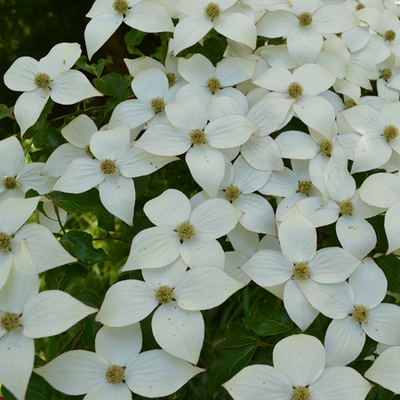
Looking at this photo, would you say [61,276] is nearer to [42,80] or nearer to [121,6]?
[42,80]

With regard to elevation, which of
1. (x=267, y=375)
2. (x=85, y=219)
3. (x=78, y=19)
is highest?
(x=78, y=19)

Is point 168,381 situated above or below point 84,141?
below

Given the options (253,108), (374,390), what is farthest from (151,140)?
(374,390)

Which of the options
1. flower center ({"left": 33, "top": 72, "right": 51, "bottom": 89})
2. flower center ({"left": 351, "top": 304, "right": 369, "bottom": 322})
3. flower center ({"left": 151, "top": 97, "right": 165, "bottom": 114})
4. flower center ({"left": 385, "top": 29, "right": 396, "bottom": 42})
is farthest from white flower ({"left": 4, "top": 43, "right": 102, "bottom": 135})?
flower center ({"left": 385, "top": 29, "right": 396, "bottom": 42})

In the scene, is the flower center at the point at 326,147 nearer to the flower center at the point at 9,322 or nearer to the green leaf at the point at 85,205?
the green leaf at the point at 85,205

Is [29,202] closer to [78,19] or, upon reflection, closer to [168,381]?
[168,381]

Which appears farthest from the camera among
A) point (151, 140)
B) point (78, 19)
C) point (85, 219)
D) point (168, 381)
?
point (85, 219)
